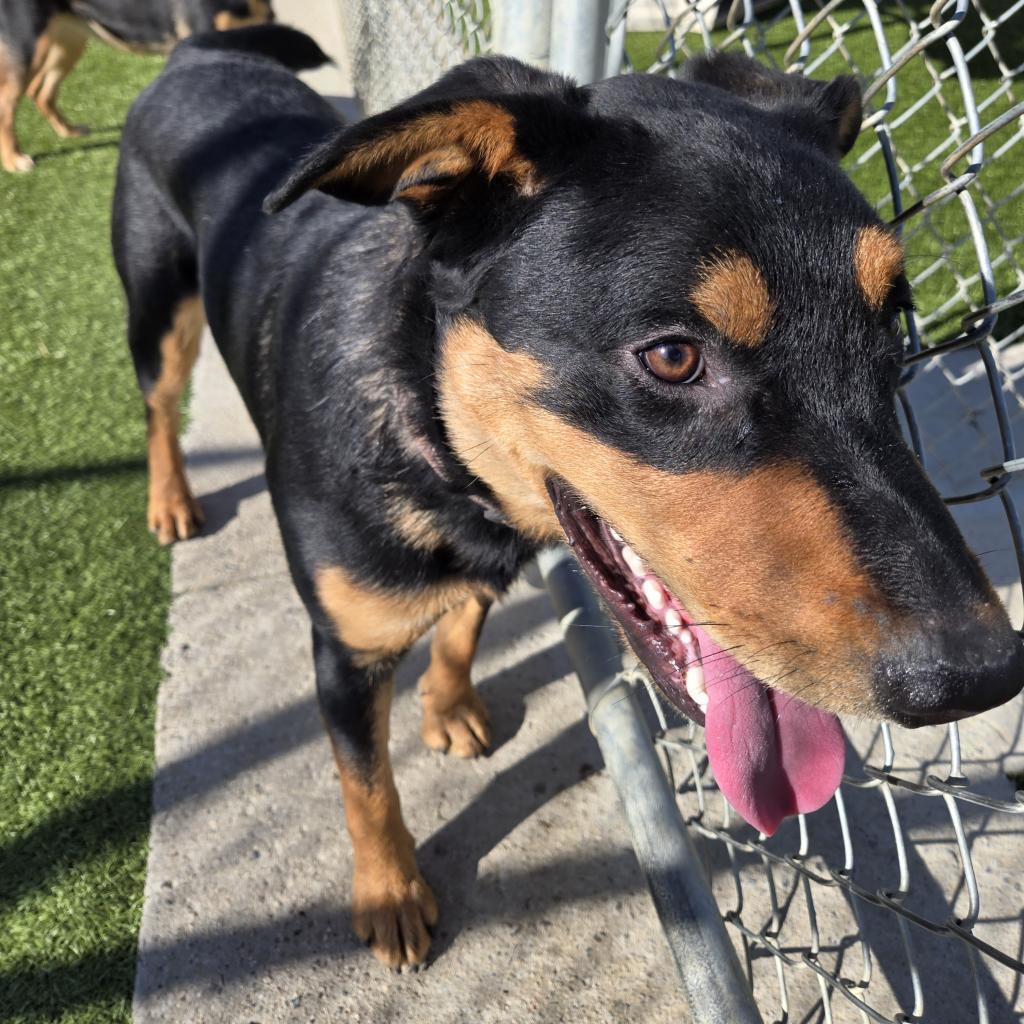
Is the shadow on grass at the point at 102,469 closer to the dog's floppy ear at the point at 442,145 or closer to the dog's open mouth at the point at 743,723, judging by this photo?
the dog's floppy ear at the point at 442,145

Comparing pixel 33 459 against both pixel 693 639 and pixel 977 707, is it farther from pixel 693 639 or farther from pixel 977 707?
pixel 977 707

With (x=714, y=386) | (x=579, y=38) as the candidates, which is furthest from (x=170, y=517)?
(x=714, y=386)

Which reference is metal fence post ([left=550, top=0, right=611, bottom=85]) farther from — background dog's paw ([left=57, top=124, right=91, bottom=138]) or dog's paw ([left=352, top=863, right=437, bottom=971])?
background dog's paw ([left=57, top=124, right=91, bottom=138])

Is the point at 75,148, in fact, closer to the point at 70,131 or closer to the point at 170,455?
the point at 70,131

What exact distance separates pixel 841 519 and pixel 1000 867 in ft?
5.96

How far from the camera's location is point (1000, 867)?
263 centimetres

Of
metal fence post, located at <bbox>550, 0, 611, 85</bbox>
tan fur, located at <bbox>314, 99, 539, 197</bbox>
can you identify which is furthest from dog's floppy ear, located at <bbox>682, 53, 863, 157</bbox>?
tan fur, located at <bbox>314, 99, 539, 197</bbox>

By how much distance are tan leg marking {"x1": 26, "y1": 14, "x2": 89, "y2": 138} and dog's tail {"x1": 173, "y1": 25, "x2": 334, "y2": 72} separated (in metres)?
3.84

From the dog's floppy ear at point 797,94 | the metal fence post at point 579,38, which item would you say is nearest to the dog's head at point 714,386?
the dog's floppy ear at point 797,94

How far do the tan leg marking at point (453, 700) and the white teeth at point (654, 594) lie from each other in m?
1.18

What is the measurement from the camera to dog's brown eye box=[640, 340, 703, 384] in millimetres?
1580

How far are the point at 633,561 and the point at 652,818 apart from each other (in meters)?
0.65

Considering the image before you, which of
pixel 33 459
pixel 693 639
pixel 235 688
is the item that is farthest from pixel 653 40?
pixel 693 639

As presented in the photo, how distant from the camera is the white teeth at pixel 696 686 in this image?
175cm
